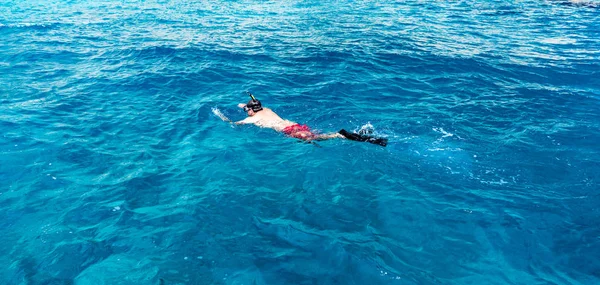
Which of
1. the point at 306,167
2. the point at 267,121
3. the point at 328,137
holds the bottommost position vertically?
the point at 306,167

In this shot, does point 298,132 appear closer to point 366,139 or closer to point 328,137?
point 328,137

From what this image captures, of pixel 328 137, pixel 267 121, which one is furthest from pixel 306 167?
pixel 267 121

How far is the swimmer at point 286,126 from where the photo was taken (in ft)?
34.3

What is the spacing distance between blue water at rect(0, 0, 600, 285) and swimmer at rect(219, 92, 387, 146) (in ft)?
1.30

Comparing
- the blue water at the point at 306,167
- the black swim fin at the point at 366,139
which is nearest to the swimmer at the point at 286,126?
the black swim fin at the point at 366,139

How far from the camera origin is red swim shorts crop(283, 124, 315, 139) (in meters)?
11.5

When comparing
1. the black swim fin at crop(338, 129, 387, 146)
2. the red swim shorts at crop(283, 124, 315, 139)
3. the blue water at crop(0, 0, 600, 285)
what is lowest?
the blue water at crop(0, 0, 600, 285)

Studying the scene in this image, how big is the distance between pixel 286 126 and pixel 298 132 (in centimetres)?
67

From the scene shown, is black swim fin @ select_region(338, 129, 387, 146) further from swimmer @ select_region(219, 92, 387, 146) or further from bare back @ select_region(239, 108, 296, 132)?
bare back @ select_region(239, 108, 296, 132)

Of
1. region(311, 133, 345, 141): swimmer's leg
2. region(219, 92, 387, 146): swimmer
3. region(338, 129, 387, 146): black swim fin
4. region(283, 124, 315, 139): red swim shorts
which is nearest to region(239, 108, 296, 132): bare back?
region(219, 92, 387, 146): swimmer

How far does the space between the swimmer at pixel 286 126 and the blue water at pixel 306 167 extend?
39 cm

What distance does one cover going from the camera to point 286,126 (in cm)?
1208

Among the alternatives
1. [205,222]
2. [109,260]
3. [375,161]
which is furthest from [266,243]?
[375,161]

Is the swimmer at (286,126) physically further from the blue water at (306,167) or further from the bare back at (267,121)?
the blue water at (306,167)
